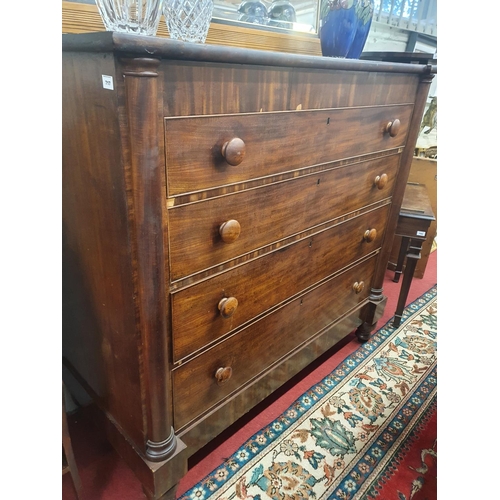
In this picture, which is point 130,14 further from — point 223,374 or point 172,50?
point 223,374

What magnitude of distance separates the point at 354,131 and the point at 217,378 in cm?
83

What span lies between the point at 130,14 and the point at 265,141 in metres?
0.37

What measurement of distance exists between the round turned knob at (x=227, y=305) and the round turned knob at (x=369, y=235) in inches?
27.8

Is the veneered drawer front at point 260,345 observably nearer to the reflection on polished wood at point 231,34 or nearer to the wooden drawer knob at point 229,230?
the wooden drawer knob at point 229,230

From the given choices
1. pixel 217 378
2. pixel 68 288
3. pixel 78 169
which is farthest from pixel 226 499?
pixel 78 169

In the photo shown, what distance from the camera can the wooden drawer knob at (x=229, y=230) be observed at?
2.88ft

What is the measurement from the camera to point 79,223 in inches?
35.6

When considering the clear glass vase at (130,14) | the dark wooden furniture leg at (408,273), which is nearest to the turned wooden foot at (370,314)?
the dark wooden furniture leg at (408,273)

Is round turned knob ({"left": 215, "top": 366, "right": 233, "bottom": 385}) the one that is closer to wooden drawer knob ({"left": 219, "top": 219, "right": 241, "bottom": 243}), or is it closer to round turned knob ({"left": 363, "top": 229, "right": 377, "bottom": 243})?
wooden drawer knob ({"left": 219, "top": 219, "right": 241, "bottom": 243})

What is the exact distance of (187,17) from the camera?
0.86 metres

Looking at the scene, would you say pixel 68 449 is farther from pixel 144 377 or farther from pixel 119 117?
pixel 119 117

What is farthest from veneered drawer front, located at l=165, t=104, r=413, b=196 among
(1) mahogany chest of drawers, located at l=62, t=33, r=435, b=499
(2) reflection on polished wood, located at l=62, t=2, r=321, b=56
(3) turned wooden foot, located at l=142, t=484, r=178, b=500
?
(3) turned wooden foot, located at l=142, t=484, r=178, b=500

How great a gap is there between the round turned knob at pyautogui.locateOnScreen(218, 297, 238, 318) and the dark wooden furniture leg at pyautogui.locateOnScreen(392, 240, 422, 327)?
121 centimetres

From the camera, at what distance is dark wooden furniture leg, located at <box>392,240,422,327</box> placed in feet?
6.11
